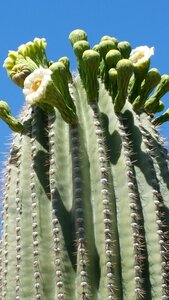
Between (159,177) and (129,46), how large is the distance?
0.92 meters

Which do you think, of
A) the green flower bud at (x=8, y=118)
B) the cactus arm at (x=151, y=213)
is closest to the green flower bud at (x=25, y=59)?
the green flower bud at (x=8, y=118)

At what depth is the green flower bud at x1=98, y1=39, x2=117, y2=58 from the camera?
4.25m

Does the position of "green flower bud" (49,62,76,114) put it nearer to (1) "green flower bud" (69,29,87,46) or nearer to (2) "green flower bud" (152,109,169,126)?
(1) "green flower bud" (69,29,87,46)

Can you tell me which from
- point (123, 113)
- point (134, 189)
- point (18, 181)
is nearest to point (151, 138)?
point (123, 113)

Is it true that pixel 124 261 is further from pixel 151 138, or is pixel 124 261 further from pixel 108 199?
pixel 151 138

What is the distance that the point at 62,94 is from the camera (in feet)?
13.0

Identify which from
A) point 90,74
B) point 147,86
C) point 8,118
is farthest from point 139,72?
point 8,118

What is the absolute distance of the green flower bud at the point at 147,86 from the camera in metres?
4.19

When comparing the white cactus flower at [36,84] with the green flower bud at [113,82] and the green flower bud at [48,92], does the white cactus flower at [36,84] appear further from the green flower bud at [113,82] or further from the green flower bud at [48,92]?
the green flower bud at [113,82]

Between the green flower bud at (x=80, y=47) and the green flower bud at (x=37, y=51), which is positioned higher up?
the green flower bud at (x=37, y=51)

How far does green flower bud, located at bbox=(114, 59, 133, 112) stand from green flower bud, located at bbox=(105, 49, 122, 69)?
0.15 m

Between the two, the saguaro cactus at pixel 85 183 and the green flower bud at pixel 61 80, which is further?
the green flower bud at pixel 61 80

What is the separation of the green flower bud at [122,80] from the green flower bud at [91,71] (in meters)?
0.13

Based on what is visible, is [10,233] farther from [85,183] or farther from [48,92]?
[48,92]
